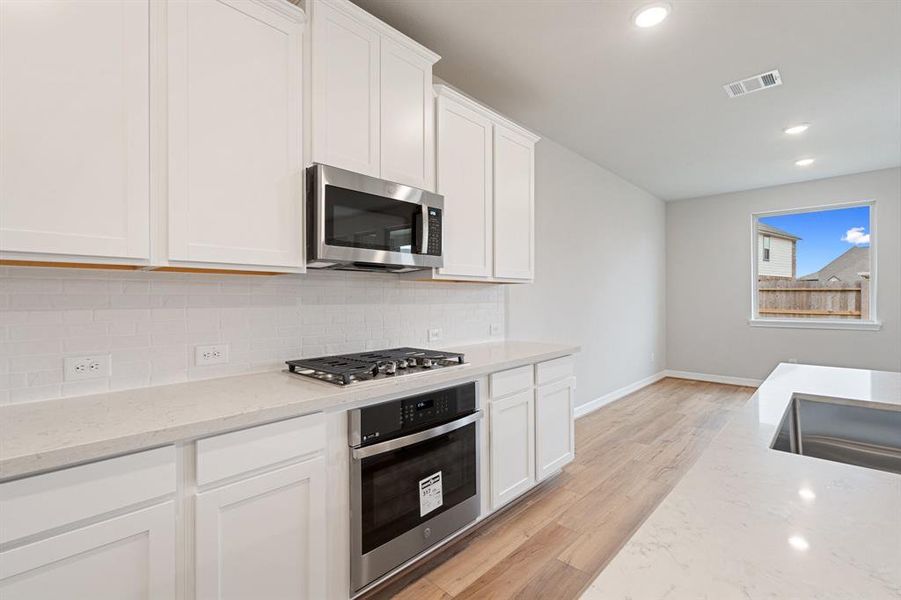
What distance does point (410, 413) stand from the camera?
187 centimetres

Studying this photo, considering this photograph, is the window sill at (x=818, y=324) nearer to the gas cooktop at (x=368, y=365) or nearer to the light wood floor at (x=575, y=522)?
the light wood floor at (x=575, y=522)

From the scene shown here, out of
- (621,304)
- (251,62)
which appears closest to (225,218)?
(251,62)

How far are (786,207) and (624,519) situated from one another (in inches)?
208

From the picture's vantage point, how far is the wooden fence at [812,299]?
526 centimetres

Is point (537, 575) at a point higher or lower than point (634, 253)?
lower

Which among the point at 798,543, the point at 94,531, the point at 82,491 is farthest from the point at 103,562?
the point at 798,543

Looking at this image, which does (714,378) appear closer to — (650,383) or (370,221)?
(650,383)

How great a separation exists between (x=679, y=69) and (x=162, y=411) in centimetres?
338

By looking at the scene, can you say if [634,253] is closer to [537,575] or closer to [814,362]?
[814,362]

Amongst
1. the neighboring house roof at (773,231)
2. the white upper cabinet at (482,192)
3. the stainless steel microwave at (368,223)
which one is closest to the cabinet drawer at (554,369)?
the white upper cabinet at (482,192)

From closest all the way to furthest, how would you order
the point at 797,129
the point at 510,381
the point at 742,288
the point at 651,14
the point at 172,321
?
1. the point at 172,321
2. the point at 651,14
3. the point at 510,381
4. the point at 797,129
5. the point at 742,288

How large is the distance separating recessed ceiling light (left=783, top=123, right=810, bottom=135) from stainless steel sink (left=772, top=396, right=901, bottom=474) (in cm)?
336

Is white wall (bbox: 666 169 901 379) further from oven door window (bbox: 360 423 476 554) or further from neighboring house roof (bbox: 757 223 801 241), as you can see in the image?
oven door window (bbox: 360 423 476 554)

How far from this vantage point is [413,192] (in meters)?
2.18
